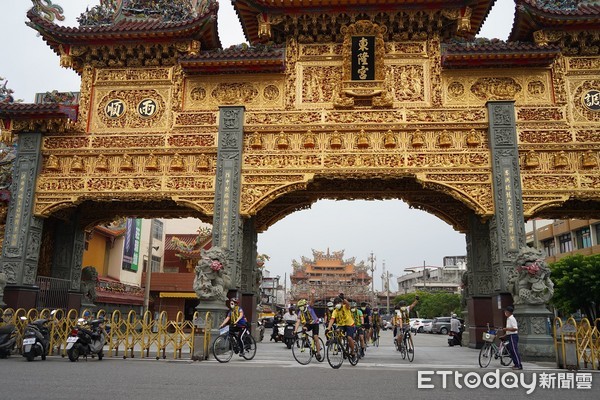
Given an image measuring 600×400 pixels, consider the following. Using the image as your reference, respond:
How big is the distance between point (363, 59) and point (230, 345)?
871cm

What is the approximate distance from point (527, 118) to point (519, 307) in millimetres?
5309

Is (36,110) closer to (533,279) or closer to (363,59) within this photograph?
(363,59)

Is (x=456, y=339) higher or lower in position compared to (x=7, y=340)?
lower

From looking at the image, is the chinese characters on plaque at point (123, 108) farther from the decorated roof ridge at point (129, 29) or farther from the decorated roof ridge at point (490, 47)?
the decorated roof ridge at point (490, 47)

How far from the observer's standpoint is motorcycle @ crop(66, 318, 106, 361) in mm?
10180

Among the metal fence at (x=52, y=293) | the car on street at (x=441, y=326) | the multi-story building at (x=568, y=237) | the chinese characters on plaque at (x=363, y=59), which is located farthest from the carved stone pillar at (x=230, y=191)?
the car on street at (x=441, y=326)

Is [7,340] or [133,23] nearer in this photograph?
[7,340]

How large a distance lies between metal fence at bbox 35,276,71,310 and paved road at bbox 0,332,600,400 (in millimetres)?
4356

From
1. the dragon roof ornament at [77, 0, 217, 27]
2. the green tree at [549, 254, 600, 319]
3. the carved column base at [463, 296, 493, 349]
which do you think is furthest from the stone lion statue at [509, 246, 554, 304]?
the green tree at [549, 254, 600, 319]

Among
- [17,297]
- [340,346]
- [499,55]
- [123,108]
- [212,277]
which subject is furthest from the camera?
[123,108]

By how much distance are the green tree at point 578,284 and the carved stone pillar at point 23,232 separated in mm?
23412

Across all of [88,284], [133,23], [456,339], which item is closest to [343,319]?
[456,339]

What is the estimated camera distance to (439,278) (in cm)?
8381

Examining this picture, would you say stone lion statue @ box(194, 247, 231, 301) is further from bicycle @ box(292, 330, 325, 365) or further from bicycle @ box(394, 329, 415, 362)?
bicycle @ box(394, 329, 415, 362)
